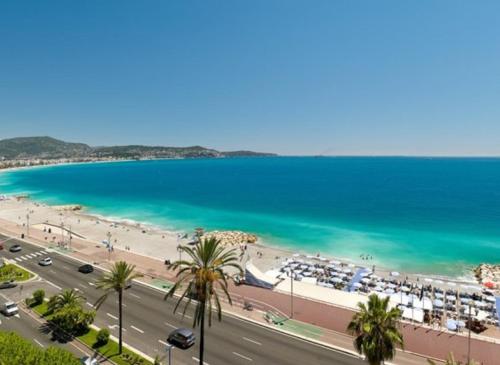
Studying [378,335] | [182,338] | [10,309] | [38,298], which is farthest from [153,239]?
[378,335]

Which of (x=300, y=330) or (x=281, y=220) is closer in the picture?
(x=300, y=330)

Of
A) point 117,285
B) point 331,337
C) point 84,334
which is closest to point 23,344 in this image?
point 117,285

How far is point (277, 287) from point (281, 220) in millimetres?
57166

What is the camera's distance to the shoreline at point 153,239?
5921cm

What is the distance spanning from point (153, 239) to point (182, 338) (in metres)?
50.6

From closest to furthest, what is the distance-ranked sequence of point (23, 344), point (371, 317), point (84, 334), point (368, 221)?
point (371, 317) < point (23, 344) < point (84, 334) < point (368, 221)

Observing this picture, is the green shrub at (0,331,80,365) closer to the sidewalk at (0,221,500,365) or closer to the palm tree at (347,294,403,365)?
the palm tree at (347,294,403,365)

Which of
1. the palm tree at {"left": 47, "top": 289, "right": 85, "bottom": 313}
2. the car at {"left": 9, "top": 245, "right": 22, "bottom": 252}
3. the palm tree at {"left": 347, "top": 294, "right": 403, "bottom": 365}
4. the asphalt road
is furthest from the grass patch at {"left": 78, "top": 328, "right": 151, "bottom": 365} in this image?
the car at {"left": 9, "top": 245, "right": 22, "bottom": 252}

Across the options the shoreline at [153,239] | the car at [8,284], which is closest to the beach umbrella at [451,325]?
the shoreline at [153,239]

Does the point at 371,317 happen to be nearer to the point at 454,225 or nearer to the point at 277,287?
the point at 277,287

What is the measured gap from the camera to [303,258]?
6456 centimetres

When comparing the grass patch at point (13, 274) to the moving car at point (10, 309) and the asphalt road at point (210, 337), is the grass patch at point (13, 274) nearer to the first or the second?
the asphalt road at point (210, 337)

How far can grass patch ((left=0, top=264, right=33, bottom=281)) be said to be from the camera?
4631 centimetres

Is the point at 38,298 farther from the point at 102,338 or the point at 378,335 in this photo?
the point at 378,335
